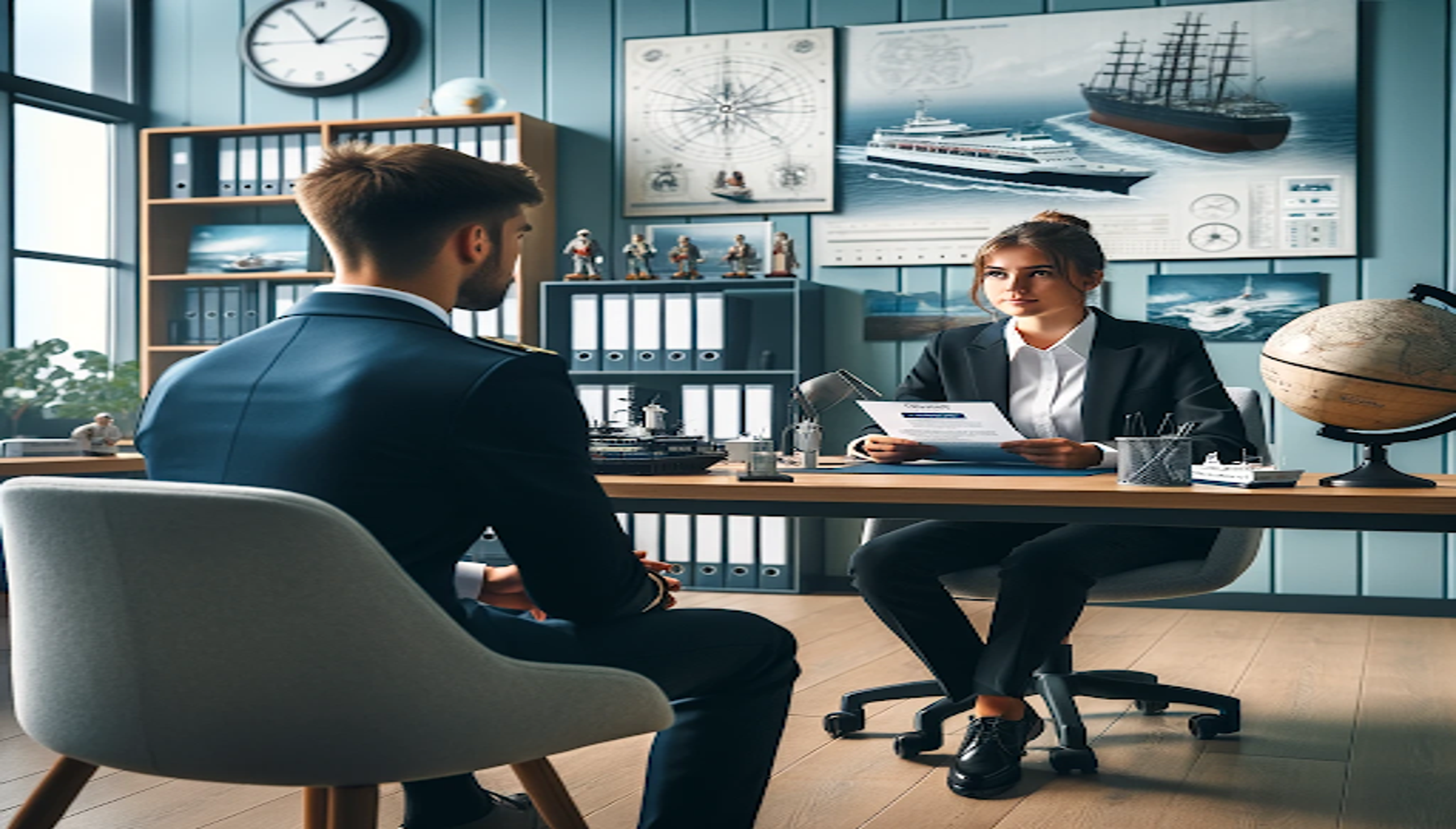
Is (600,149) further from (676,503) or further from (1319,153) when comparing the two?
(676,503)

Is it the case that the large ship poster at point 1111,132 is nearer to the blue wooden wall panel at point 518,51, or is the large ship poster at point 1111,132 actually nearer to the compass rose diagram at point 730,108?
the compass rose diagram at point 730,108

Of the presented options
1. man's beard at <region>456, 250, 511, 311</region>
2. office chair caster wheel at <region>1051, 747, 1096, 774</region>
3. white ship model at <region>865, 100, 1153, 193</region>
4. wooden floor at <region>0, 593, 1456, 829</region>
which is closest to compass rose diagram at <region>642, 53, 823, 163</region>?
white ship model at <region>865, 100, 1153, 193</region>

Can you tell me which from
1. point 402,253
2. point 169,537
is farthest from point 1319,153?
point 169,537

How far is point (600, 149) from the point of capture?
549cm

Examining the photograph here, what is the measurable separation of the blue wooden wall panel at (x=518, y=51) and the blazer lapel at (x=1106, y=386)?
3.23 m

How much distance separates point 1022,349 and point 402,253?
1681mm

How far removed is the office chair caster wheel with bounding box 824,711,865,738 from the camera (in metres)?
2.95

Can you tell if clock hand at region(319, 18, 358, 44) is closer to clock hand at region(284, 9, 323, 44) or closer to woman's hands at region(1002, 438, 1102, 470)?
clock hand at region(284, 9, 323, 44)

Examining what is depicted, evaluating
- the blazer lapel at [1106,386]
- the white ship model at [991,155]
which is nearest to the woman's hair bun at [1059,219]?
the blazer lapel at [1106,386]

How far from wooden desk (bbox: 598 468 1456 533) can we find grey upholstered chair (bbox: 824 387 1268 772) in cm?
45

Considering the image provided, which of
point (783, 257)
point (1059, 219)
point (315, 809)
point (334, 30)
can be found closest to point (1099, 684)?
point (1059, 219)

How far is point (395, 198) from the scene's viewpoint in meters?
1.55

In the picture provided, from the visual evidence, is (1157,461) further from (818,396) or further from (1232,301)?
(1232,301)

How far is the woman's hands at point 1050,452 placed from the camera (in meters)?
2.47
